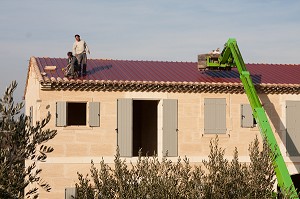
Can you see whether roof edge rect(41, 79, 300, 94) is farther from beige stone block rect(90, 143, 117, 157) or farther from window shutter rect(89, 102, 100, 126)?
beige stone block rect(90, 143, 117, 157)

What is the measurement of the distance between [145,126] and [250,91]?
9630 mm

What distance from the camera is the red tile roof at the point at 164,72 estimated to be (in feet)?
82.8

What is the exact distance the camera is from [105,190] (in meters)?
16.2

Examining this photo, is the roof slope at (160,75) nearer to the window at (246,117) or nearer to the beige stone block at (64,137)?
the window at (246,117)

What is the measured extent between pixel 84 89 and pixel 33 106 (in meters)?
3.38

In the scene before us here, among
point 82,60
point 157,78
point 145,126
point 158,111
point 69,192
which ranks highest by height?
point 82,60

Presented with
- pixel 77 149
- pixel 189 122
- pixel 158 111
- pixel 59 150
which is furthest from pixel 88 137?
pixel 189 122

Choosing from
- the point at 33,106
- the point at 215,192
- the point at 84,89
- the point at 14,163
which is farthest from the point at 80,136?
the point at 14,163

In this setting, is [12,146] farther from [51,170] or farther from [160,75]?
[160,75]

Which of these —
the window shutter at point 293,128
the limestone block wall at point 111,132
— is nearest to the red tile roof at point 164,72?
the limestone block wall at point 111,132

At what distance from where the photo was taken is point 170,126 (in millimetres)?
24531

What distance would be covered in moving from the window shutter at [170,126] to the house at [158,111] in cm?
4

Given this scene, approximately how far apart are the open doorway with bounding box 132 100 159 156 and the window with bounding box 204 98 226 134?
15.8 ft

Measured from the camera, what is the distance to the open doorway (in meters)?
29.9
